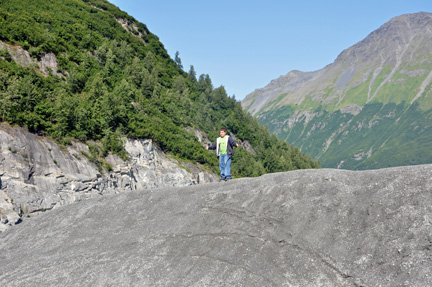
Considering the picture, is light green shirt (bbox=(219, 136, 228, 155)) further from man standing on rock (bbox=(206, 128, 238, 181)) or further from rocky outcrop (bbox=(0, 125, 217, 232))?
rocky outcrop (bbox=(0, 125, 217, 232))

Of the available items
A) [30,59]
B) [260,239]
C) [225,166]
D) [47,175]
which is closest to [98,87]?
[30,59]

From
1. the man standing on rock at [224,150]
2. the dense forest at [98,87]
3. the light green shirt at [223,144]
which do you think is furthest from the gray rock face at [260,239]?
the dense forest at [98,87]

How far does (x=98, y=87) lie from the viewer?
6091cm

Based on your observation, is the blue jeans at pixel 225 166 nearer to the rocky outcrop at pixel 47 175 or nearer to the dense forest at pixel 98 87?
the rocky outcrop at pixel 47 175

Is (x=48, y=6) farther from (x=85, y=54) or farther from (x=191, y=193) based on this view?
(x=191, y=193)

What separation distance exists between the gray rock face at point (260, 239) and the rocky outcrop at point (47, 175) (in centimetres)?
1191

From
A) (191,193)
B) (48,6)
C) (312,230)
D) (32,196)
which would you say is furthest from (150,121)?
(312,230)

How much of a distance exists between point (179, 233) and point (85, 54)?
62132 mm

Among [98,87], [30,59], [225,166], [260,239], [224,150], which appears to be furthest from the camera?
[98,87]

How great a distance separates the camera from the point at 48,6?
87.7 meters

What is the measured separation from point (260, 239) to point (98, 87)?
53.4 meters

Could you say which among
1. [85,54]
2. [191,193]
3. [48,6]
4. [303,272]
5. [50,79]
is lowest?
[303,272]

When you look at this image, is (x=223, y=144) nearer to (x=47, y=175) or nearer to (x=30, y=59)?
(x=47, y=175)

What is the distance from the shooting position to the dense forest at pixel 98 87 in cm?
4616
